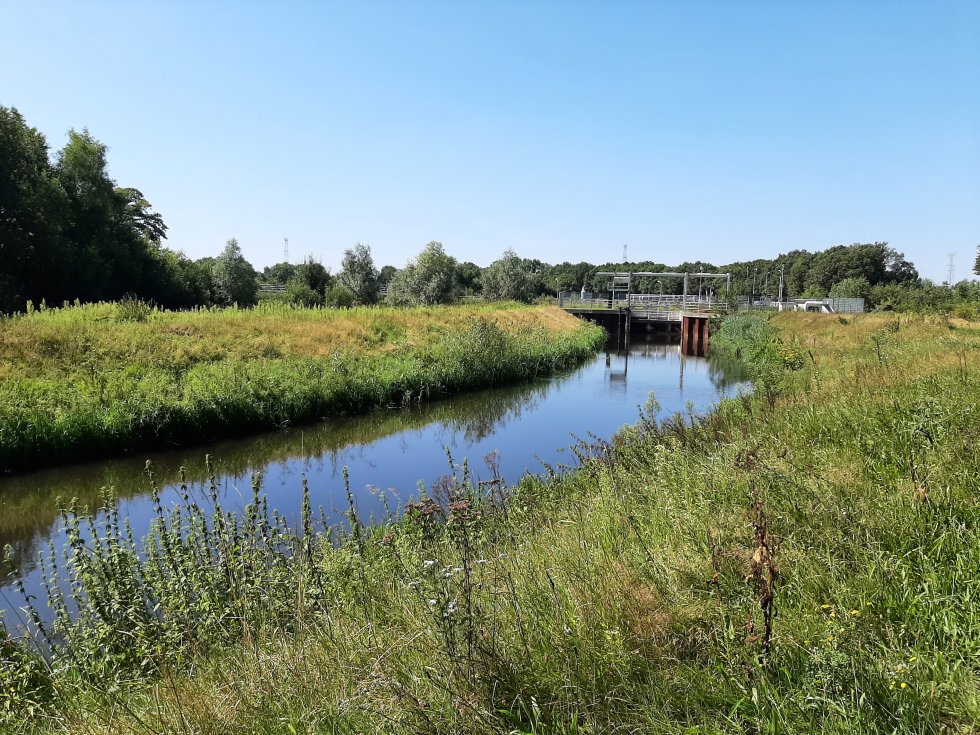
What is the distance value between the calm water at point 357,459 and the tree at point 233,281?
33.2 meters

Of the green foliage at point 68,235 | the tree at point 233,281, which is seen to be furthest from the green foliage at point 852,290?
the green foliage at point 68,235

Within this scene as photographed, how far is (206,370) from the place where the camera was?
14.6 m

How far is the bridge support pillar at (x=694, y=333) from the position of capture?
41.1m

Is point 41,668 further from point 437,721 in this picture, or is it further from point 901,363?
point 901,363

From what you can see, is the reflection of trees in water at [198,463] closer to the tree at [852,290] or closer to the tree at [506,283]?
the tree at [506,283]

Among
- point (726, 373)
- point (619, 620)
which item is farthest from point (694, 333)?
point (619, 620)

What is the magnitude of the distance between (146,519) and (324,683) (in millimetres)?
6949

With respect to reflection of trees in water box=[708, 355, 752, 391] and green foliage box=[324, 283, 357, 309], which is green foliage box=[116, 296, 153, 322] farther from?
reflection of trees in water box=[708, 355, 752, 391]

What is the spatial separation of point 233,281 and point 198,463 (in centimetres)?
3928

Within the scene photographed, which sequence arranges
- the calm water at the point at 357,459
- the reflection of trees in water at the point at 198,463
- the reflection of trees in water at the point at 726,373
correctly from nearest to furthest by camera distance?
the reflection of trees in water at the point at 198,463 < the calm water at the point at 357,459 < the reflection of trees in water at the point at 726,373

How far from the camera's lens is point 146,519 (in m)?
8.02

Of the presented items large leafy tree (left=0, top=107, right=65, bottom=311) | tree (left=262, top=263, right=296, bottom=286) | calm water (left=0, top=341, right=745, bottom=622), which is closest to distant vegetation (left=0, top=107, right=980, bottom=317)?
large leafy tree (left=0, top=107, right=65, bottom=311)

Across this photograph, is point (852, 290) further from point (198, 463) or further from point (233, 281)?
point (198, 463)

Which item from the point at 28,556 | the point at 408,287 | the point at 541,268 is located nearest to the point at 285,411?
the point at 28,556
